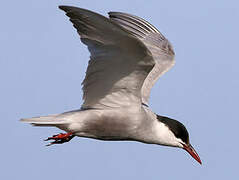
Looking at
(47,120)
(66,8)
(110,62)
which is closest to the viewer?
(66,8)

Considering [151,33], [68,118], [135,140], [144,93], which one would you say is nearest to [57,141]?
[68,118]

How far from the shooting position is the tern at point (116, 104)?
7.04 metres

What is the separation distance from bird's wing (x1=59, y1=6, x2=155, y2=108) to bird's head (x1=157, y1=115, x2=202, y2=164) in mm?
488

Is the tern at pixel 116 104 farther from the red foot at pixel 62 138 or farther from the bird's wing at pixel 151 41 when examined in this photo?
the bird's wing at pixel 151 41

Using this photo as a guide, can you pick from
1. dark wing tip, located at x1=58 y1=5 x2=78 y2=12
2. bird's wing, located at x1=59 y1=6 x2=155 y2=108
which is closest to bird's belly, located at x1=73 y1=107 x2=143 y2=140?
bird's wing, located at x1=59 y1=6 x2=155 y2=108

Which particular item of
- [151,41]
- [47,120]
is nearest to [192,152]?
[47,120]

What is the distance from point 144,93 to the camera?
28.7 feet

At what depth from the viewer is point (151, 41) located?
990cm

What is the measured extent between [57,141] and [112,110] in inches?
33.6

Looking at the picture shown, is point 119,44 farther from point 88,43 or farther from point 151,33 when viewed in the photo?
point 151,33

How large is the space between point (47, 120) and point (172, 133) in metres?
1.70

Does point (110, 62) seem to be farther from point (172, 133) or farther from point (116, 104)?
point (172, 133)

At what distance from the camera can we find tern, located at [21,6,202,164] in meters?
7.04

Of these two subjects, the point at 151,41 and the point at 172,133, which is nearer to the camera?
the point at 172,133
